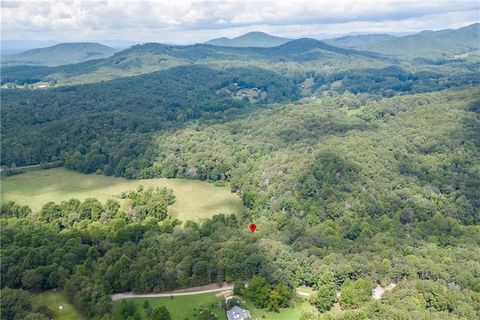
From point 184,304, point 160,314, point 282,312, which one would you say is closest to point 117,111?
point 184,304

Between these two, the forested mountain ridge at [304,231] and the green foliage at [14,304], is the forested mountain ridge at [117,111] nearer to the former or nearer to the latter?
the forested mountain ridge at [304,231]

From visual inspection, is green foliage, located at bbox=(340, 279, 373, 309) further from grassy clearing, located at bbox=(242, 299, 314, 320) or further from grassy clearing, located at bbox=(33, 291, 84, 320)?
grassy clearing, located at bbox=(33, 291, 84, 320)

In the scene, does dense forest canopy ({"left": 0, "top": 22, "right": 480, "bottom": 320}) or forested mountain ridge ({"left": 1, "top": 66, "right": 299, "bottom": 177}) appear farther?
forested mountain ridge ({"left": 1, "top": 66, "right": 299, "bottom": 177})

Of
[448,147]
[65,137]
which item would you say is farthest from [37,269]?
[448,147]

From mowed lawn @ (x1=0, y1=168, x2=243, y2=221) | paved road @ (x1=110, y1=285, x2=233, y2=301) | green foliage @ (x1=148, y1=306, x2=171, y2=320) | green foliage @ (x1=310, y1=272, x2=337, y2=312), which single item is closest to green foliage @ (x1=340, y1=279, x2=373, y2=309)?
green foliage @ (x1=310, y1=272, x2=337, y2=312)

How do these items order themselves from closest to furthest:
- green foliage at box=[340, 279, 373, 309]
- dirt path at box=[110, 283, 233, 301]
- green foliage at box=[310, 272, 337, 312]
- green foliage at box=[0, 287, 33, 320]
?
1. green foliage at box=[0, 287, 33, 320]
2. green foliage at box=[340, 279, 373, 309]
3. green foliage at box=[310, 272, 337, 312]
4. dirt path at box=[110, 283, 233, 301]

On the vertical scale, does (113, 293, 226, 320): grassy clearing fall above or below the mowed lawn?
above

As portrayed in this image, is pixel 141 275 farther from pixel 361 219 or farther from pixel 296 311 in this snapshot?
pixel 361 219
